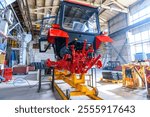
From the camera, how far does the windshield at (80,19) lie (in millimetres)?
3463

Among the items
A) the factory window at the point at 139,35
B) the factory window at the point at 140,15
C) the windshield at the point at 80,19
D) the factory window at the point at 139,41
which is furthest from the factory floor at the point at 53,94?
the factory window at the point at 140,15

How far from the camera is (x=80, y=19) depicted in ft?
12.6

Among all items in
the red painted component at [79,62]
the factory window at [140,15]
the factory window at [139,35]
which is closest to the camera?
the red painted component at [79,62]

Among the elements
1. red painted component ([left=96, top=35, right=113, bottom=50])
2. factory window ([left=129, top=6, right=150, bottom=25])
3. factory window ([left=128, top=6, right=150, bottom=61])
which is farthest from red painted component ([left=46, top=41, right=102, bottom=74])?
factory window ([left=129, top=6, right=150, bottom=25])

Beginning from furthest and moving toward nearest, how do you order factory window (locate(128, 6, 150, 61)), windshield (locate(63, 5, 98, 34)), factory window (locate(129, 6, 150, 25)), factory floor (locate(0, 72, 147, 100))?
1. factory window (locate(128, 6, 150, 61))
2. factory window (locate(129, 6, 150, 25))
3. windshield (locate(63, 5, 98, 34))
4. factory floor (locate(0, 72, 147, 100))

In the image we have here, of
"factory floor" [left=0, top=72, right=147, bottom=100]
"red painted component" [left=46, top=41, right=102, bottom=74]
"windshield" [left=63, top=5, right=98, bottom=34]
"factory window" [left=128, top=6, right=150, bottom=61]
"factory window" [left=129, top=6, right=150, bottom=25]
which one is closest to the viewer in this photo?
"red painted component" [left=46, top=41, right=102, bottom=74]

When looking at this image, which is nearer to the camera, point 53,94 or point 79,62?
point 79,62

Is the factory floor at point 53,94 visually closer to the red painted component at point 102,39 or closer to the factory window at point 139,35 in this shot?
the red painted component at point 102,39

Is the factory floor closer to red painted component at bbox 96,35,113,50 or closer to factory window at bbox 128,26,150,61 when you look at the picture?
red painted component at bbox 96,35,113,50

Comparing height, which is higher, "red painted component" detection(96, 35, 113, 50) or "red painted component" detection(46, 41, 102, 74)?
"red painted component" detection(96, 35, 113, 50)

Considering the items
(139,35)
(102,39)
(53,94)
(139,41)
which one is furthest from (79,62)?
(139,35)

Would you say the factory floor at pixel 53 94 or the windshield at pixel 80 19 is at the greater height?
the windshield at pixel 80 19

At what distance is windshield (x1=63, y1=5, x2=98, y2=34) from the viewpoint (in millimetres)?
3463

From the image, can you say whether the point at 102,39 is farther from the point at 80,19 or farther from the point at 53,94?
the point at 53,94
